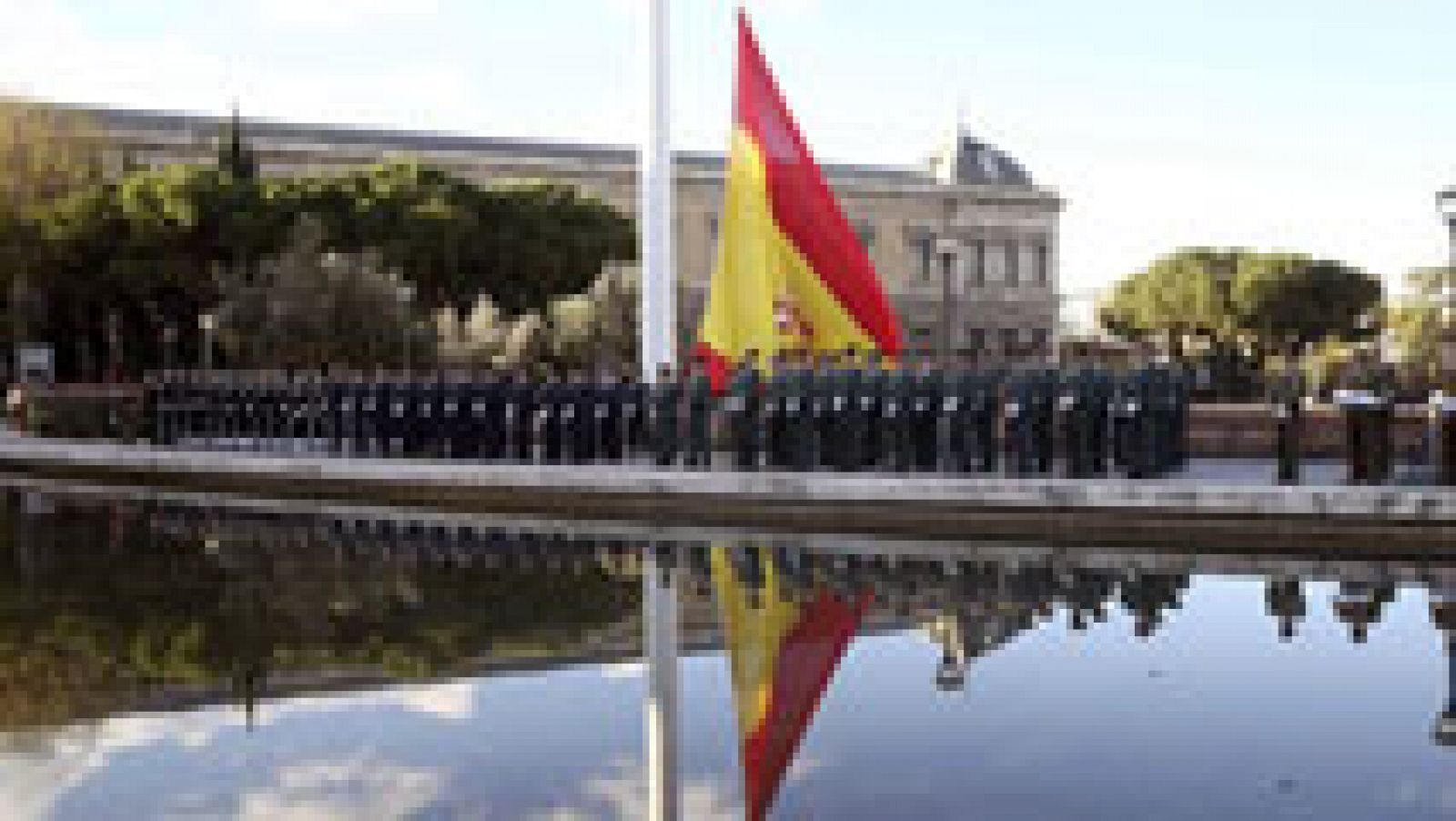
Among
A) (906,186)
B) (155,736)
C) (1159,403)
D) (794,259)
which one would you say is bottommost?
(155,736)

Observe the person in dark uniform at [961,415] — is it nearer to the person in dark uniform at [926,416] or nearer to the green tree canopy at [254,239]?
the person in dark uniform at [926,416]

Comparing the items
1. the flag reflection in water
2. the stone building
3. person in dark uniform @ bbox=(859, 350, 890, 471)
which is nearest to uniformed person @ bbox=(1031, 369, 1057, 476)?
person in dark uniform @ bbox=(859, 350, 890, 471)

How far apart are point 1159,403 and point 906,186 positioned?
252 ft

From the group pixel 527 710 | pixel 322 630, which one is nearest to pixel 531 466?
pixel 322 630

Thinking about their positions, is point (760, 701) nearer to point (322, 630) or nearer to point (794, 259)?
point (322, 630)

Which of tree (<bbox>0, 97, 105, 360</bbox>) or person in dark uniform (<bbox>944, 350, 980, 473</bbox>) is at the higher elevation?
tree (<bbox>0, 97, 105, 360</bbox>)

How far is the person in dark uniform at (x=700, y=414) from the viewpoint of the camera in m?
22.5

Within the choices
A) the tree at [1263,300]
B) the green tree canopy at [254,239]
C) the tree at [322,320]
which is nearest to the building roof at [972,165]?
the tree at [1263,300]

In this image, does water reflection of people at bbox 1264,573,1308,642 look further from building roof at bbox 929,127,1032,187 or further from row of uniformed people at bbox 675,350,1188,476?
building roof at bbox 929,127,1032,187

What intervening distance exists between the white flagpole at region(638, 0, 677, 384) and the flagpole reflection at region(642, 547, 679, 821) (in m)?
8.47

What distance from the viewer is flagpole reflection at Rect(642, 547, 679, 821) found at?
7.80 metres

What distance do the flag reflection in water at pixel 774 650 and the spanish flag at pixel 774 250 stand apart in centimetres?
873

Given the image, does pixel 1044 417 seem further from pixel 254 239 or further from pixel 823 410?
pixel 254 239

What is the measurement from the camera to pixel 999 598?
43.9 ft
